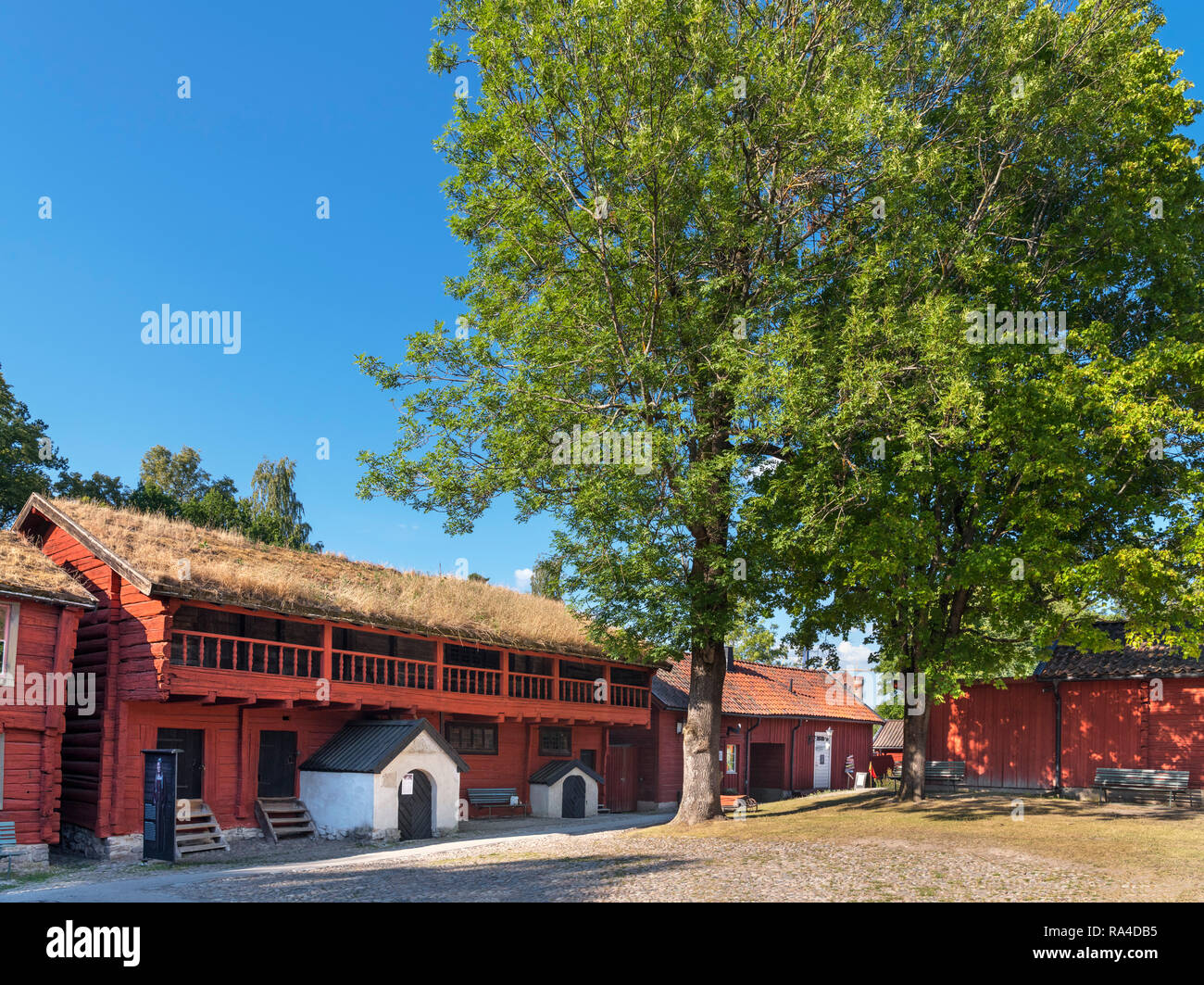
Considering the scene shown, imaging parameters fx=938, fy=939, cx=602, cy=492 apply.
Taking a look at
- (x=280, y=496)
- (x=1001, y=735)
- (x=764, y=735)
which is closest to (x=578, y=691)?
(x=764, y=735)

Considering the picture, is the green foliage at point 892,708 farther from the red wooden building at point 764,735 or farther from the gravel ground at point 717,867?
the gravel ground at point 717,867

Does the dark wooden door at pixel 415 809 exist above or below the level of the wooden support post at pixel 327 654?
below

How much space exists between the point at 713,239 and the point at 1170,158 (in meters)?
11.7

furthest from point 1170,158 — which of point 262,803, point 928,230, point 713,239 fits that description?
point 262,803

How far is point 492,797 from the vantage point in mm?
29047

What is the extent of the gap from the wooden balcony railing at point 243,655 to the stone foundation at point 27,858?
4.57 m

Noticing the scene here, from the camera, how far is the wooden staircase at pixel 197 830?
67.0ft

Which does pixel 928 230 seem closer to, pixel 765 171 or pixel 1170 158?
pixel 765 171

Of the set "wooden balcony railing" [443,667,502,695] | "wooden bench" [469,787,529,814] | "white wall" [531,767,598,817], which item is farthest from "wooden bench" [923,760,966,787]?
"wooden balcony railing" [443,667,502,695]

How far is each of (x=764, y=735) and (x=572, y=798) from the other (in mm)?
11781

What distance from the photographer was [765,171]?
2122cm
